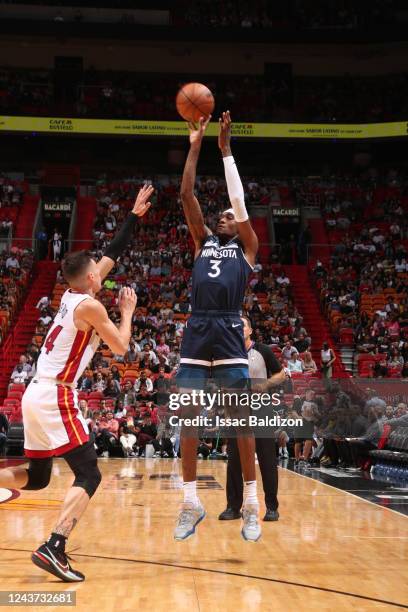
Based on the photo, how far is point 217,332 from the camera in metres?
5.53

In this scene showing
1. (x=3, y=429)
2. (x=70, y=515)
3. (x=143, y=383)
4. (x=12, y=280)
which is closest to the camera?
(x=70, y=515)

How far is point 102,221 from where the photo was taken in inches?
1108

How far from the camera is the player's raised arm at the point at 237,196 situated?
562 cm

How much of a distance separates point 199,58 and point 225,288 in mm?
28828

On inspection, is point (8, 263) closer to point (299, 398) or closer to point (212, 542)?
point (299, 398)

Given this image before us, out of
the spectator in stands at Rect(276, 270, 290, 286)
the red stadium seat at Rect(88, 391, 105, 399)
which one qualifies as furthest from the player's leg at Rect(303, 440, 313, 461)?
the spectator in stands at Rect(276, 270, 290, 286)

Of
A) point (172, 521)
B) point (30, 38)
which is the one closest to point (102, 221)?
point (30, 38)

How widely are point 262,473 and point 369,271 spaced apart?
1848 cm

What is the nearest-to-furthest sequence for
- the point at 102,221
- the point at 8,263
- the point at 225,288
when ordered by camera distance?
1. the point at 225,288
2. the point at 8,263
3. the point at 102,221

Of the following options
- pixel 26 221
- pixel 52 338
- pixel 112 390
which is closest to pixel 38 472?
→ pixel 52 338

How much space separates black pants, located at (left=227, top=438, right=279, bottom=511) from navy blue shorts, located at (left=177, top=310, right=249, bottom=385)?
6.88ft

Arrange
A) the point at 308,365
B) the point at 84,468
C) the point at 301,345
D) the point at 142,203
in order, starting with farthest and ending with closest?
1. the point at 301,345
2. the point at 308,365
3. the point at 142,203
4. the point at 84,468

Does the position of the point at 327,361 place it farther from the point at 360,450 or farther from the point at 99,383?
the point at 360,450

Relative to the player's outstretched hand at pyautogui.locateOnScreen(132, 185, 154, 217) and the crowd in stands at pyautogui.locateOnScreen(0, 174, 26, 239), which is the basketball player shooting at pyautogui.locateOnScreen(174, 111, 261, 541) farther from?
the crowd in stands at pyautogui.locateOnScreen(0, 174, 26, 239)
